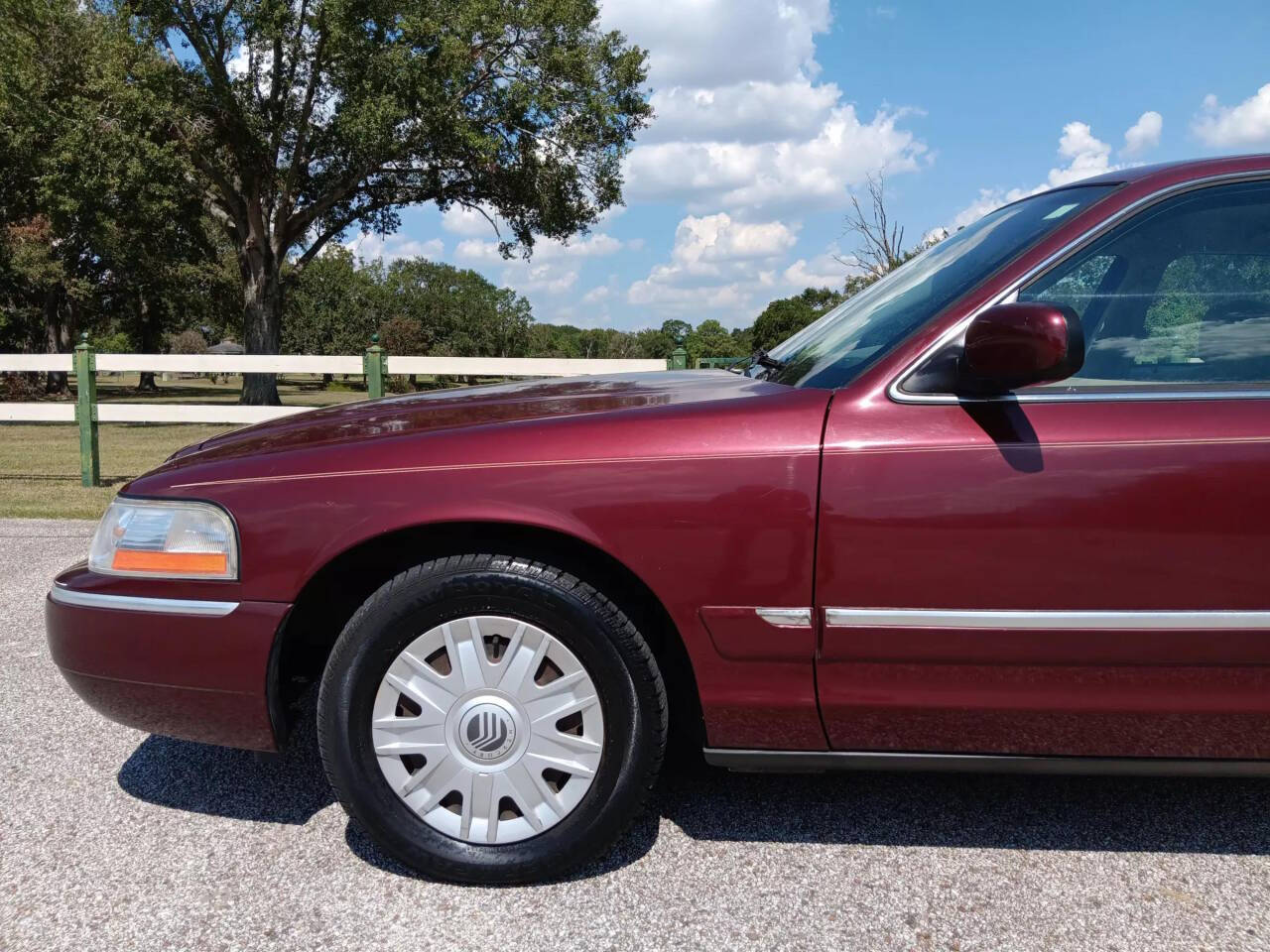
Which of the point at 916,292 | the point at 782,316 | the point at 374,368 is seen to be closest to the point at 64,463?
the point at 374,368

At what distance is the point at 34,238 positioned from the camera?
3541 cm

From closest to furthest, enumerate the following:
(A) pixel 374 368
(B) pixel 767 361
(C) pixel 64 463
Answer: (B) pixel 767 361 < (A) pixel 374 368 < (C) pixel 64 463

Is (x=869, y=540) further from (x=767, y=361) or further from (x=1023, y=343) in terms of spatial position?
(x=767, y=361)

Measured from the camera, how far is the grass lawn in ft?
27.1

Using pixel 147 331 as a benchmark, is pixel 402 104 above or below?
above

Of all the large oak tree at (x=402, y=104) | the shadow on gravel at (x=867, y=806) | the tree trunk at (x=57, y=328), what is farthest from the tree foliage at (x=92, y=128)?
the shadow on gravel at (x=867, y=806)

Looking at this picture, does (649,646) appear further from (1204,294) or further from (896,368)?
(1204,294)

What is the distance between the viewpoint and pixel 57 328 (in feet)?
137

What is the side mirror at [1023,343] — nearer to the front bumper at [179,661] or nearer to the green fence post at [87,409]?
the front bumper at [179,661]

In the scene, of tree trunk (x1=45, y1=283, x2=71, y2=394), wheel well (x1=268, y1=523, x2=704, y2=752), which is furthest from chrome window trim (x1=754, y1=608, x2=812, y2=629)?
tree trunk (x1=45, y1=283, x2=71, y2=394)

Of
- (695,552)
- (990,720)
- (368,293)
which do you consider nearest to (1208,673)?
(990,720)

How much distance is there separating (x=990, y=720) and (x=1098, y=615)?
0.34 m

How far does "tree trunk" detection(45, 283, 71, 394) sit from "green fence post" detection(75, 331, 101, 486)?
32.7 metres

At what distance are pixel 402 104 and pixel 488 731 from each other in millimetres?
21619
